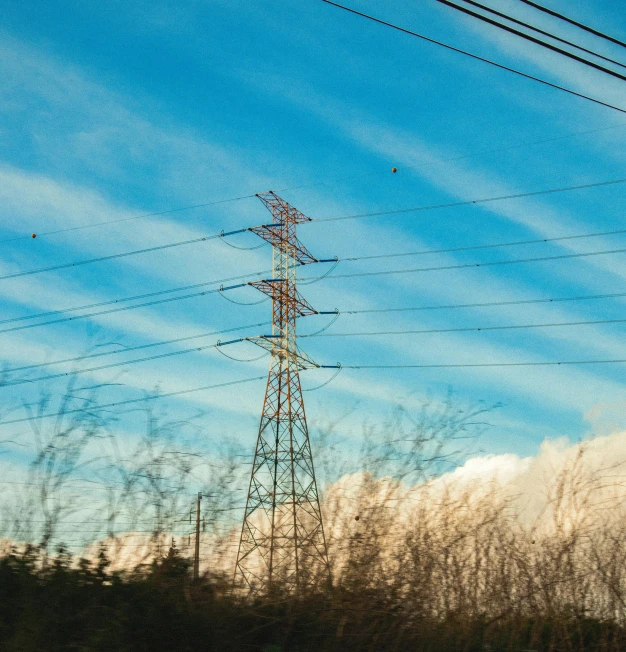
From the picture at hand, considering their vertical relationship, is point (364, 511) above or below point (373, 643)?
above

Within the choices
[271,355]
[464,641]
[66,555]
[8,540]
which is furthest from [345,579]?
[271,355]

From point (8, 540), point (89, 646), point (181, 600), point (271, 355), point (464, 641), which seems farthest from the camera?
point (271, 355)

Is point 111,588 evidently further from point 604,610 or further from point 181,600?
point 604,610

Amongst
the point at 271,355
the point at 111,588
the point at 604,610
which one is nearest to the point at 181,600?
the point at 111,588

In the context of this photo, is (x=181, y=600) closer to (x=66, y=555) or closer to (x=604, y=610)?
(x=66, y=555)

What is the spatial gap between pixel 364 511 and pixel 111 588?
2.21 metres

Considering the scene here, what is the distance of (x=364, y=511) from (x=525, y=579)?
5.28 feet

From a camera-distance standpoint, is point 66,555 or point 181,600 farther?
point 66,555

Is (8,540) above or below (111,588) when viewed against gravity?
above

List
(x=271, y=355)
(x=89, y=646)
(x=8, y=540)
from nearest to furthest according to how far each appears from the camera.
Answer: (x=89, y=646), (x=8, y=540), (x=271, y=355)

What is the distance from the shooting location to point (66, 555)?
5988mm

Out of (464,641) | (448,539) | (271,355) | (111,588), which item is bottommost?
(464,641)

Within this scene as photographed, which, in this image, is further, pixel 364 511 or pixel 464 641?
pixel 364 511

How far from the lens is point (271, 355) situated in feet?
64.8
